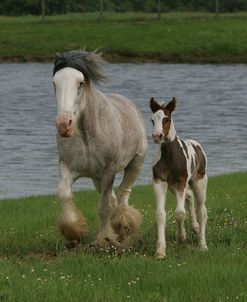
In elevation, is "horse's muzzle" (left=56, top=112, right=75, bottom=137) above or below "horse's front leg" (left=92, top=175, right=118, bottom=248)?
above

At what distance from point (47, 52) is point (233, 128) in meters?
24.0

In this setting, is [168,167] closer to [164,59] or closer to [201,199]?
[201,199]

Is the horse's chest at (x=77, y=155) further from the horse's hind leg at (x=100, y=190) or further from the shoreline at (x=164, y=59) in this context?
the shoreline at (x=164, y=59)

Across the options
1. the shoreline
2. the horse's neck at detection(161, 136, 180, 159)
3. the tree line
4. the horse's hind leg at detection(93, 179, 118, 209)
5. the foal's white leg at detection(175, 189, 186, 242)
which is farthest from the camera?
the tree line

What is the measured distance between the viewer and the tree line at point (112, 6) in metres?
73.9

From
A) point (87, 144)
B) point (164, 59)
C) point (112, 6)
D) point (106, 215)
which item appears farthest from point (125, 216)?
point (112, 6)

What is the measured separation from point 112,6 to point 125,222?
66.3 metres

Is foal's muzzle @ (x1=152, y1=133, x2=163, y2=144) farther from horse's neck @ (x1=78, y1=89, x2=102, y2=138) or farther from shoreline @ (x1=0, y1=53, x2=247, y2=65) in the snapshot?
shoreline @ (x1=0, y1=53, x2=247, y2=65)

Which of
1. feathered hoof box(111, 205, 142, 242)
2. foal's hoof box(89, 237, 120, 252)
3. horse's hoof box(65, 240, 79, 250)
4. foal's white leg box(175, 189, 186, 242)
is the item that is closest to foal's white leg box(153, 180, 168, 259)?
foal's white leg box(175, 189, 186, 242)

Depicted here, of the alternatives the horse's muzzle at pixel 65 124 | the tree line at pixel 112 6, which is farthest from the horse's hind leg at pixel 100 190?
the tree line at pixel 112 6

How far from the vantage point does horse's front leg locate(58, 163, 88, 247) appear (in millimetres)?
10570

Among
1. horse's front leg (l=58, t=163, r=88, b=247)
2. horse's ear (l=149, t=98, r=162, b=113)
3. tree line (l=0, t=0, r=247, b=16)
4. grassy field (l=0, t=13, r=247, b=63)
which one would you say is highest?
horse's ear (l=149, t=98, r=162, b=113)

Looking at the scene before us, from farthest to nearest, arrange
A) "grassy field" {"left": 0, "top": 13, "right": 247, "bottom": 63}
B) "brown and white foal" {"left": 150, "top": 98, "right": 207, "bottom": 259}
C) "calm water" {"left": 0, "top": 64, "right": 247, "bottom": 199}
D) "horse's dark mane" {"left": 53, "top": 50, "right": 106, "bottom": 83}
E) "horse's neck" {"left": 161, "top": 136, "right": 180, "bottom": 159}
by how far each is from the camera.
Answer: "grassy field" {"left": 0, "top": 13, "right": 247, "bottom": 63} < "calm water" {"left": 0, "top": 64, "right": 247, "bottom": 199} < "horse's dark mane" {"left": 53, "top": 50, "right": 106, "bottom": 83} < "horse's neck" {"left": 161, "top": 136, "right": 180, "bottom": 159} < "brown and white foal" {"left": 150, "top": 98, "right": 207, "bottom": 259}

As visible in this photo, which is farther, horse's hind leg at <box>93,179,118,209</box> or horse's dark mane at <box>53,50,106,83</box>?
horse's hind leg at <box>93,179,118,209</box>
